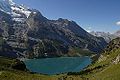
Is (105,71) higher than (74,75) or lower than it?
higher

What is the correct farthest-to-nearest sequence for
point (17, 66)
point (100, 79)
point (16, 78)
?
point (17, 66), point (16, 78), point (100, 79)

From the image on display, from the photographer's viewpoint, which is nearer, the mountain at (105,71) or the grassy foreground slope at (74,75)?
the mountain at (105,71)

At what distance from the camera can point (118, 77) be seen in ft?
176

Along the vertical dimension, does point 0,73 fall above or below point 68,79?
above

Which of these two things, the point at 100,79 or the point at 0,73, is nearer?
the point at 100,79

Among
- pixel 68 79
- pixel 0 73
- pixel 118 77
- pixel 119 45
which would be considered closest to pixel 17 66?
pixel 0 73

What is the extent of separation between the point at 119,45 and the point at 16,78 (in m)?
133

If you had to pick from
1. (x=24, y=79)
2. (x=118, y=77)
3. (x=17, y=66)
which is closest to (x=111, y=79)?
(x=118, y=77)

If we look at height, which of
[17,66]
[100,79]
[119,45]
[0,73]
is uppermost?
[119,45]

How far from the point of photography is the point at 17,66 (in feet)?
350

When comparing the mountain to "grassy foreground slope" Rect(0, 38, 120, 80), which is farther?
"grassy foreground slope" Rect(0, 38, 120, 80)

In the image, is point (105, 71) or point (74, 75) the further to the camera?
point (74, 75)

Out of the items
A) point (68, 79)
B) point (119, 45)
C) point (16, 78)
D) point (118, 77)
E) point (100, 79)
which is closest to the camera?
point (118, 77)

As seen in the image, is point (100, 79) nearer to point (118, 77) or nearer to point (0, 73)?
point (118, 77)
